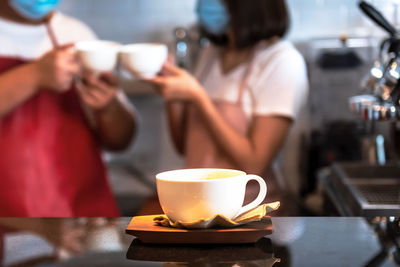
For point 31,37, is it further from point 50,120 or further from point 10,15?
point 50,120

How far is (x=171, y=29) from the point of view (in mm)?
2734

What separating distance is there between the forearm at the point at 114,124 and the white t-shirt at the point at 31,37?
0.25m

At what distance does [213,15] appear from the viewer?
5.55 feet

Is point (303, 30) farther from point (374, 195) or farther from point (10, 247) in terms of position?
point (10, 247)

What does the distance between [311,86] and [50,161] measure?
1.13 metres

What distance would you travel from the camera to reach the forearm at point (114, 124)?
1702 mm

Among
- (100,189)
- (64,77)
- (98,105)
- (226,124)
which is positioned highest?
(64,77)

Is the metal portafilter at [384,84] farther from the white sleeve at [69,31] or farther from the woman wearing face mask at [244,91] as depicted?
the white sleeve at [69,31]

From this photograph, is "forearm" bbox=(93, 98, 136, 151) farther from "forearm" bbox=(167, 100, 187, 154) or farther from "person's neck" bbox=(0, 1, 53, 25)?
"person's neck" bbox=(0, 1, 53, 25)

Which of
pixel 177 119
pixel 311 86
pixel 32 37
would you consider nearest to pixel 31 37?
pixel 32 37

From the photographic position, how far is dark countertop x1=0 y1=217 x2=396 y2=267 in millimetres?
572

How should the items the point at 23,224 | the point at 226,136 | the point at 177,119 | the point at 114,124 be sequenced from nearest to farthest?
the point at 23,224 → the point at 226,136 → the point at 114,124 → the point at 177,119

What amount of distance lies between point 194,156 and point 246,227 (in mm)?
1103

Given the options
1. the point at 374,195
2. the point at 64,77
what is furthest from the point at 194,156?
the point at 374,195
